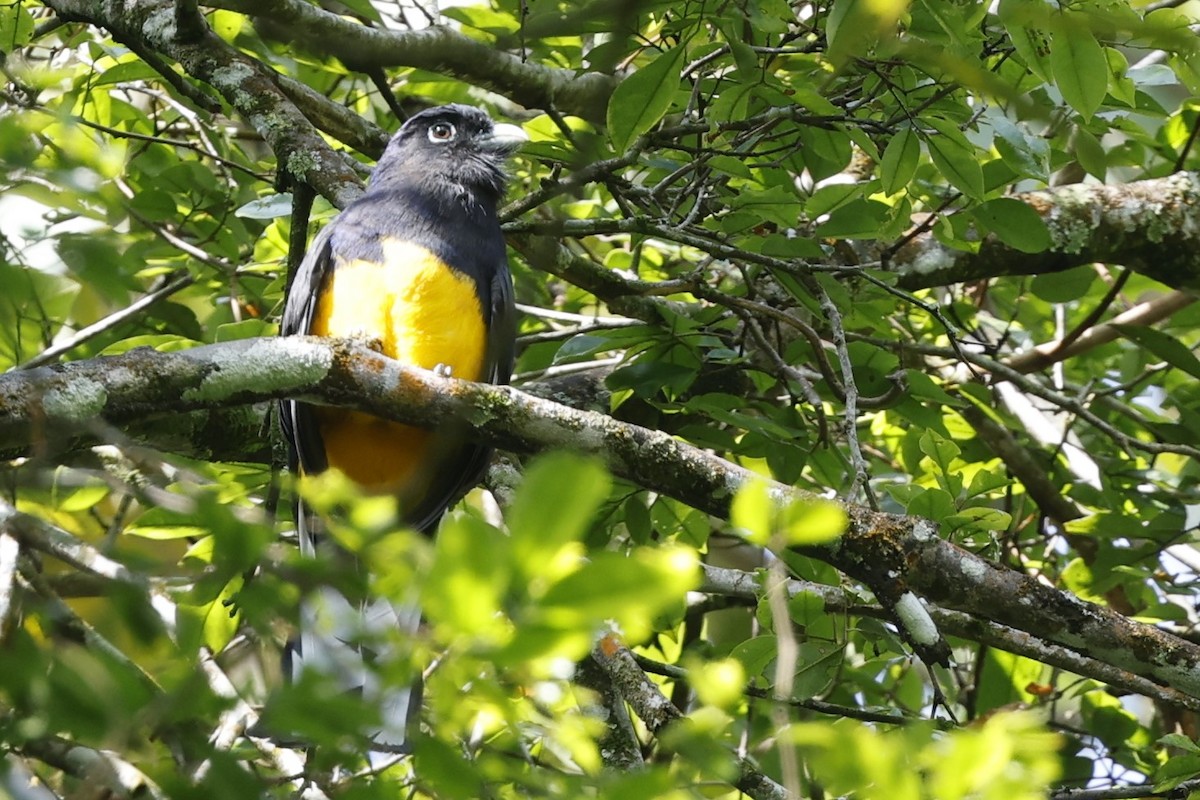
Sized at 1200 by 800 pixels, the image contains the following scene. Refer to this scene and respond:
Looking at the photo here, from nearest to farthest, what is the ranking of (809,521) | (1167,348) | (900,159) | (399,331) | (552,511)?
(552,511)
(809,521)
(900,159)
(399,331)
(1167,348)

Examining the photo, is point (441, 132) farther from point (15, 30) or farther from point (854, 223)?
point (854, 223)

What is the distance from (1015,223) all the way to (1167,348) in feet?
2.57

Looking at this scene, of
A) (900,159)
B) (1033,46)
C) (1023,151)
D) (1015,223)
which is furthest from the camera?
(1015,223)

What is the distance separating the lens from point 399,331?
3.39 m

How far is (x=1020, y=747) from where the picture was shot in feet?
4.20

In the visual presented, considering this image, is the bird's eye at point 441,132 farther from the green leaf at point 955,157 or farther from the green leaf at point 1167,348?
the green leaf at point 1167,348

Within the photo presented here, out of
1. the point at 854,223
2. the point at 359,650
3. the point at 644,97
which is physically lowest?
the point at 359,650

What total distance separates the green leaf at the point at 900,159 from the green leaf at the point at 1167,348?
1.49m

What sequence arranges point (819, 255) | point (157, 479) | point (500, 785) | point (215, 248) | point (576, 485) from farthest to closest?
point (215, 248), point (819, 255), point (157, 479), point (500, 785), point (576, 485)

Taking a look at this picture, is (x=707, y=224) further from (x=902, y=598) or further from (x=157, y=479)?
(x=157, y=479)

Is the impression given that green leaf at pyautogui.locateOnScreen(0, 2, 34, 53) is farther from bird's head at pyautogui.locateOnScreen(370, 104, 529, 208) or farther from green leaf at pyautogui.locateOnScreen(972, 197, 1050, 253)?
green leaf at pyautogui.locateOnScreen(972, 197, 1050, 253)

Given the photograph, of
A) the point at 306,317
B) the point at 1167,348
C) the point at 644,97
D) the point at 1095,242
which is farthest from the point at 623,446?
the point at 1095,242

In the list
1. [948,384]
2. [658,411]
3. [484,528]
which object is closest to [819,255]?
[658,411]

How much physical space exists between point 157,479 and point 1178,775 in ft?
6.63
